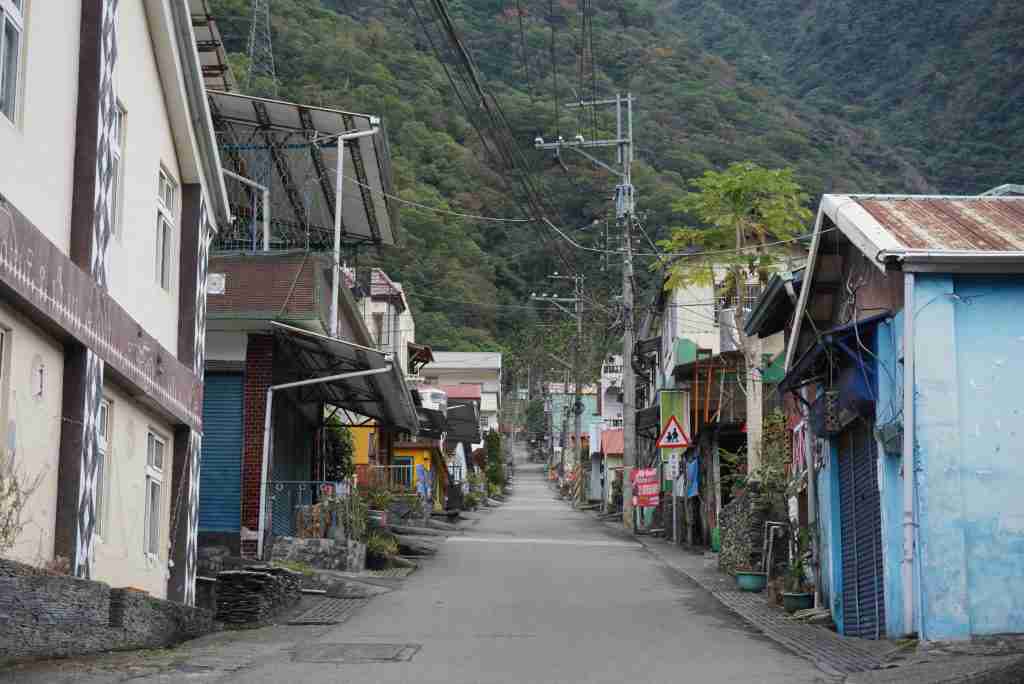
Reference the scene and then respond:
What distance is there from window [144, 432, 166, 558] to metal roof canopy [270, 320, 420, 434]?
509 centimetres

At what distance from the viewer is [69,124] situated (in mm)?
12742

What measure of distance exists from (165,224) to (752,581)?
10.7 meters

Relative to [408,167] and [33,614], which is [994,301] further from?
[408,167]

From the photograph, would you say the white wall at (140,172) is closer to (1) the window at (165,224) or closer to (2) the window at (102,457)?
(1) the window at (165,224)

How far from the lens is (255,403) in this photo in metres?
23.5

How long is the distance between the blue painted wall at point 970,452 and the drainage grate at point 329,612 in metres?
7.33

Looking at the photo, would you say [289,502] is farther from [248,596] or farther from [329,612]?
[248,596]

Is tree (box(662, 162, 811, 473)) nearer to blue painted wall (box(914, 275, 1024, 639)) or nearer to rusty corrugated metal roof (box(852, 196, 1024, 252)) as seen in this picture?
rusty corrugated metal roof (box(852, 196, 1024, 252))

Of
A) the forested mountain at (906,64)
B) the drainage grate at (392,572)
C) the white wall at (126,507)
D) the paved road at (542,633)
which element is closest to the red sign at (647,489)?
the paved road at (542,633)

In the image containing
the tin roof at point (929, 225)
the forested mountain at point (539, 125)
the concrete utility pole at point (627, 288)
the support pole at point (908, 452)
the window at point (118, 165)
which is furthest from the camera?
the forested mountain at point (539, 125)

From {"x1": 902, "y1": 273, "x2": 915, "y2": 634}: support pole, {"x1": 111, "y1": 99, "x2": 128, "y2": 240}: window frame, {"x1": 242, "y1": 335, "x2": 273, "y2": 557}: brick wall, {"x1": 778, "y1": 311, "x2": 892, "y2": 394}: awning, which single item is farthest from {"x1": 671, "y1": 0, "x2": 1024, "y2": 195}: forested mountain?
{"x1": 111, "y1": 99, "x2": 128, "y2": 240}: window frame

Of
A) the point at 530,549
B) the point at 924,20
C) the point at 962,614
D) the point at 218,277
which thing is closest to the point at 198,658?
the point at 962,614

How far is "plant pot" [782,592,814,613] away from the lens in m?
18.5

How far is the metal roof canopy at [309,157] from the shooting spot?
938 inches
